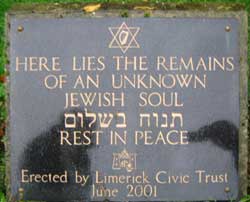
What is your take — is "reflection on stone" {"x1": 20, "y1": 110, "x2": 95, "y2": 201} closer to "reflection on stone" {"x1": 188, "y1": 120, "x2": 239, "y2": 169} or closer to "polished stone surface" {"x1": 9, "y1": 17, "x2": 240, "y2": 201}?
"polished stone surface" {"x1": 9, "y1": 17, "x2": 240, "y2": 201}

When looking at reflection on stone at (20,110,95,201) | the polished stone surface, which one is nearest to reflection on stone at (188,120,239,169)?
the polished stone surface

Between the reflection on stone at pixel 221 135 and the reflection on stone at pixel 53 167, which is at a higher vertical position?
the reflection on stone at pixel 221 135

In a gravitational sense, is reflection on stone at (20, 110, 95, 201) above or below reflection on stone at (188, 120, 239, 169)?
below

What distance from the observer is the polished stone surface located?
505 centimetres

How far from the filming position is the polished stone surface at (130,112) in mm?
5051

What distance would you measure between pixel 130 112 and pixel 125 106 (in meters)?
0.05

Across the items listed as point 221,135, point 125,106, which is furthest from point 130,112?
point 221,135

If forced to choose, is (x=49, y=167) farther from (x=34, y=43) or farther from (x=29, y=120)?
(x=34, y=43)

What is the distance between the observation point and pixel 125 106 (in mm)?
5074

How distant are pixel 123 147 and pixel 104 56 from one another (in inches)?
25.5

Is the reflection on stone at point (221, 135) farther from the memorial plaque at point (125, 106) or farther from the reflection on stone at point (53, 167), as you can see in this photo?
the reflection on stone at point (53, 167)

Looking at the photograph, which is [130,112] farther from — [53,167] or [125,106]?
[53,167]

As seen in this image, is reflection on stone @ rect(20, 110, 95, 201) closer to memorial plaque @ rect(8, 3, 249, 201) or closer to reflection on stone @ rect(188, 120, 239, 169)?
memorial plaque @ rect(8, 3, 249, 201)

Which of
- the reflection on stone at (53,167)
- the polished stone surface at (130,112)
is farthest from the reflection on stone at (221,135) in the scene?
the reflection on stone at (53,167)
